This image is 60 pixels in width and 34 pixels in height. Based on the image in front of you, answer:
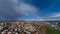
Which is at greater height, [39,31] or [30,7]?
[30,7]

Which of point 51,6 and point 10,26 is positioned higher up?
point 51,6

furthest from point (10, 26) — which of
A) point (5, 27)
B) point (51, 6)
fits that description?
point (51, 6)

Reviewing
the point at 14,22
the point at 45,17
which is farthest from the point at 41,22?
the point at 14,22

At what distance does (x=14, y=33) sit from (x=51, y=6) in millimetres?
496

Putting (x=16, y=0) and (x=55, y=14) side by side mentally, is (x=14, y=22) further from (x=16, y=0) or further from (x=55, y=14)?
(x=55, y=14)

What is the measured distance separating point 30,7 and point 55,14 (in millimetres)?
282

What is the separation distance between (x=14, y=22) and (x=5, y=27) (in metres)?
0.11

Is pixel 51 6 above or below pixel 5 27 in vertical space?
above

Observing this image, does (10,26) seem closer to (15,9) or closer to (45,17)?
(15,9)

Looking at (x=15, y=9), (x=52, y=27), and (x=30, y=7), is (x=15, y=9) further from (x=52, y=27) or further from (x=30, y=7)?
(x=52, y=27)

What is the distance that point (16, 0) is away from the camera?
2.97 meters

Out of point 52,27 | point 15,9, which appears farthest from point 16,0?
point 52,27

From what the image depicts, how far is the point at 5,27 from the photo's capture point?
2.97 metres

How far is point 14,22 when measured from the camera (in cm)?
298
